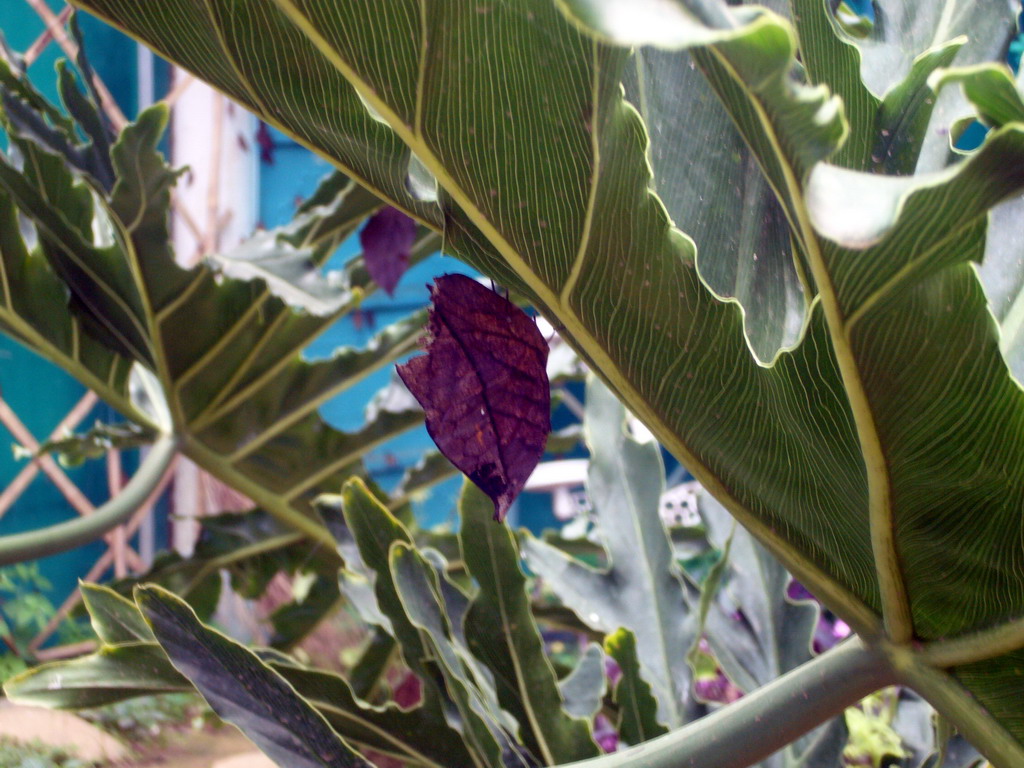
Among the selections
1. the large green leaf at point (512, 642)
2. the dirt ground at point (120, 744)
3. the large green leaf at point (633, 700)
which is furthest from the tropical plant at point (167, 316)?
the large green leaf at point (633, 700)

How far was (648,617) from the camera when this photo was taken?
783 mm

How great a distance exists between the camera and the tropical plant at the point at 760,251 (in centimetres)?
28

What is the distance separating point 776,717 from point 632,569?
39 centimetres

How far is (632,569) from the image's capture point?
798 mm

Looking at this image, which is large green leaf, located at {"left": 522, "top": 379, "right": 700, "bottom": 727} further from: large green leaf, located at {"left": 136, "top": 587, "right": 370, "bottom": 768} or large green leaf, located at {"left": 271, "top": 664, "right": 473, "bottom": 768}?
large green leaf, located at {"left": 136, "top": 587, "right": 370, "bottom": 768}

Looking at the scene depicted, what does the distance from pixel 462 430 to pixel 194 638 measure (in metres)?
0.22

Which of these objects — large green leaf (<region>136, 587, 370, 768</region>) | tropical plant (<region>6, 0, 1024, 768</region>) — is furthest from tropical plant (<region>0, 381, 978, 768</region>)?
tropical plant (<region>6, 0, 1024, 768</region>)

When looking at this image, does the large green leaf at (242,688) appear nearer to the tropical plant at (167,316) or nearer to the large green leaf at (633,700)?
the large green leaf at (633,700)

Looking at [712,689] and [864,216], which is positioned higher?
[864,216]

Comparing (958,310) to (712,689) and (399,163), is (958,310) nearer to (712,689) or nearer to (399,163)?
(399,163)

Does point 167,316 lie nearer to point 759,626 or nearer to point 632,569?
point 632,569

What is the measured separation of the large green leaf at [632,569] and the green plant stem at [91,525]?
0.48m

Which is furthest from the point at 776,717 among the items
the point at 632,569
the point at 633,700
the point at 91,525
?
the point at 91,525

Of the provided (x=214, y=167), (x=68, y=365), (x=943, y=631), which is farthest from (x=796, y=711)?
(x=214, y=167)
